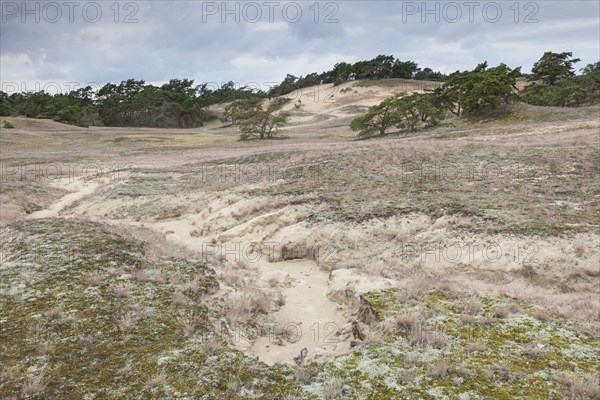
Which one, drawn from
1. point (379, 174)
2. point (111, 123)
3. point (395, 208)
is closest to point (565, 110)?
point (379, 174)

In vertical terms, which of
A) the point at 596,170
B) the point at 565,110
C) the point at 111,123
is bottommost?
the point at 596,170

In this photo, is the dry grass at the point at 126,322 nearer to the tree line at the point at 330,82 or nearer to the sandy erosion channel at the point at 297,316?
the sandy erosion channel at the point at 297,316

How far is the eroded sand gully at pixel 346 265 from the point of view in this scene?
965cm

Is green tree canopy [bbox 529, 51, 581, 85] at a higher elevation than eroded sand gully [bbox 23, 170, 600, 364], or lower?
higher

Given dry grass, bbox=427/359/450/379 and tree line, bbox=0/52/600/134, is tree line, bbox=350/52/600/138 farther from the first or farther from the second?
dry grass, bbox=427/359/450/379

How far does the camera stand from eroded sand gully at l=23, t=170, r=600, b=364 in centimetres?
965

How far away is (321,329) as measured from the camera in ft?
32.4

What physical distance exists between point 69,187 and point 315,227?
25.7 metres

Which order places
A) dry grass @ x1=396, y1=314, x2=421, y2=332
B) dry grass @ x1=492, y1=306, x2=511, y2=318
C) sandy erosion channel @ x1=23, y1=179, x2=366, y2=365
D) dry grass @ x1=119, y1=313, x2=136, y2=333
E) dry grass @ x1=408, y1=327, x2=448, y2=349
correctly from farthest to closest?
dry grass @ x1=492, y1=306, x2=511, y2=318, sandy erosion channel @ x1=23, y1=179, x2=366, y2=365, dry grass @ x1=396, y1=314, x2=421, y2=332, dry grass @ x1=119, y1=313, x2=136, y2=333, dry grass @ x1=408, y1=327, x2=448, y2=349

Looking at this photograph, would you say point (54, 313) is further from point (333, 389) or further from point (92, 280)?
point (333, 389)

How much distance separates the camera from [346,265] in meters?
14.9

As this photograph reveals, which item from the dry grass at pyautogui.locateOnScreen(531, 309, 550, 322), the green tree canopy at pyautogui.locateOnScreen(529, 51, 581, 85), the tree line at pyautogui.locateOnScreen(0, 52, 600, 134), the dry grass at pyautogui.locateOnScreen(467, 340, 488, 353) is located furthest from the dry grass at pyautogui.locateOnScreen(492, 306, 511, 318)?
the green tree canopy at pyautogui.locateOnScreen(529, 51, 581, 85)

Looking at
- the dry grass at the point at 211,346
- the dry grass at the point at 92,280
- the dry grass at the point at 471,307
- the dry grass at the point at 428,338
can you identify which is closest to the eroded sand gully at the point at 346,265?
the dry grass at the point at 211,346

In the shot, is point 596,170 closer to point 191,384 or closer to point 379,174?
point 379,174
